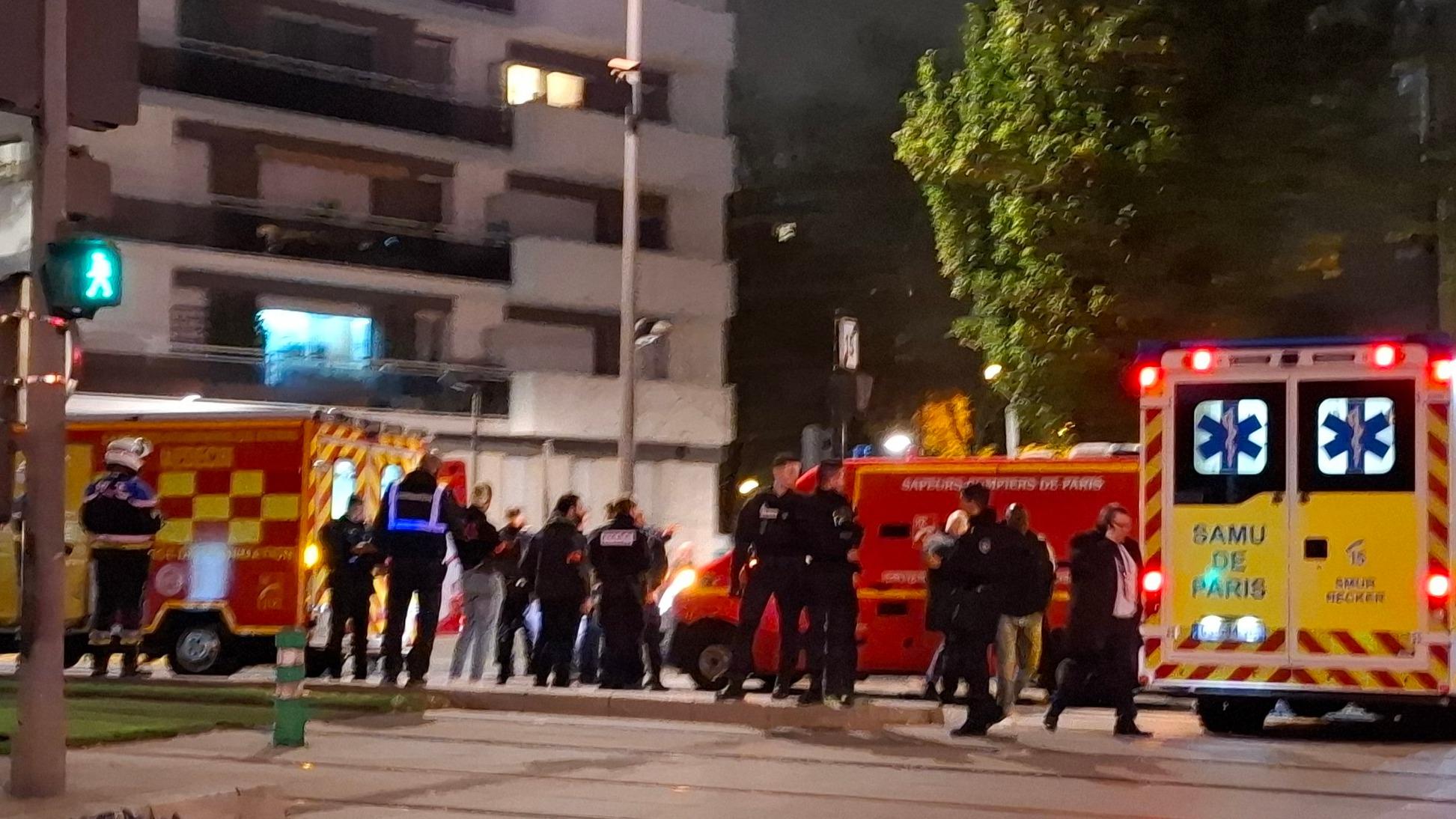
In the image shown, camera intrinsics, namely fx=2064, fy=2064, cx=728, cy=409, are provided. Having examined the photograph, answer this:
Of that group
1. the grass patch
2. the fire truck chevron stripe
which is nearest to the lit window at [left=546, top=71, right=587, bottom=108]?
the grass patch

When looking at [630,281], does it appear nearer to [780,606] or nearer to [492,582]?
[492,582]

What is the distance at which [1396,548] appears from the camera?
13617 millimetres

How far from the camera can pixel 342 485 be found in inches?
718

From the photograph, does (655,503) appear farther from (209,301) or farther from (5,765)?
(5,765)

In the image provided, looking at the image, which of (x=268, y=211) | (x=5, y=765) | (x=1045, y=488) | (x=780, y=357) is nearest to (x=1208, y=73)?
(x=1045, y=488)

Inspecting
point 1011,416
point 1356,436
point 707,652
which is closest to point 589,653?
point 707,652

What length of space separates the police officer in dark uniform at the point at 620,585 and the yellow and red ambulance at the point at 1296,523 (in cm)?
408

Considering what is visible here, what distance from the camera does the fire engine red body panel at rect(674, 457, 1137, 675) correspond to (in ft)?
55.0

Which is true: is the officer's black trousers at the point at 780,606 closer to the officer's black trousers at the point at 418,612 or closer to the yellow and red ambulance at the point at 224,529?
the officer's black trousers at the point at 418,612

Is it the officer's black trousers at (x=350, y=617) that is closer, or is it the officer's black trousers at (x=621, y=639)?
the officer's black trousers at (x=621, y=639)

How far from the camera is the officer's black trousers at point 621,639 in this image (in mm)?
16406

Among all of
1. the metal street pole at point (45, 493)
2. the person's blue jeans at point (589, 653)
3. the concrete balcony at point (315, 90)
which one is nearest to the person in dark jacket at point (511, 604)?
the person's blue jeans at point (589, 653)

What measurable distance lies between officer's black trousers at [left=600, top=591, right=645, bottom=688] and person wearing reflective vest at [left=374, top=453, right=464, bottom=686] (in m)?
1.36

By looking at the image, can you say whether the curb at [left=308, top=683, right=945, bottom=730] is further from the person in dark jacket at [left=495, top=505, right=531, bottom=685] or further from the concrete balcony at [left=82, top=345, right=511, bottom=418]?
the concrete balcony at [left=82, top=345, right=511, bottom=418]
